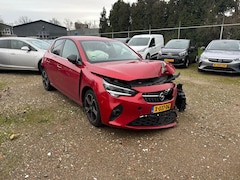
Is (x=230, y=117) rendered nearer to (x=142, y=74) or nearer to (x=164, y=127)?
(x=164, y=127)

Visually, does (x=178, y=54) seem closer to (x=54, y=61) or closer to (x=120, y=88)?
(x=54, y=61)

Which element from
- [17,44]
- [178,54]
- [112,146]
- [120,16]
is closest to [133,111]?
[112,146]

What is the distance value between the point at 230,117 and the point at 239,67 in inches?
178

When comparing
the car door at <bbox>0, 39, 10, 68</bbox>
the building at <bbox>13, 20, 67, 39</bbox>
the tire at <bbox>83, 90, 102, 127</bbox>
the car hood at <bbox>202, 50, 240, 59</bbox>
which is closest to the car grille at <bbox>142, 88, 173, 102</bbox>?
the tire at <bbox>83, 90, 102, 127</bbox>

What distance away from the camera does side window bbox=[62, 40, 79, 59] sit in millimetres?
4172

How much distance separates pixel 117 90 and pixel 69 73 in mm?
1474

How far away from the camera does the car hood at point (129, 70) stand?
308 cm

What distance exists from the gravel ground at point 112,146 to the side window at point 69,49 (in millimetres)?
1141

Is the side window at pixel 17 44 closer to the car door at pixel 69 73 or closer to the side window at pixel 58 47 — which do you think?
the side window at pixel 58 47

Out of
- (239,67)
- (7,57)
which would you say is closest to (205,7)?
(239,67)

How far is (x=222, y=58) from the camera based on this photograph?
7.73m

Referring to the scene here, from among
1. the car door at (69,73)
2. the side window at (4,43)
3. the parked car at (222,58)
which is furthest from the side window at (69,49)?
the parked car at (222,58)

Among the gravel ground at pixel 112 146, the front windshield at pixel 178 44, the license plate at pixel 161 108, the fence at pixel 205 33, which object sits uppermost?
the fence at pixel 205 33

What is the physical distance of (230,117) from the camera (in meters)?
4.01
